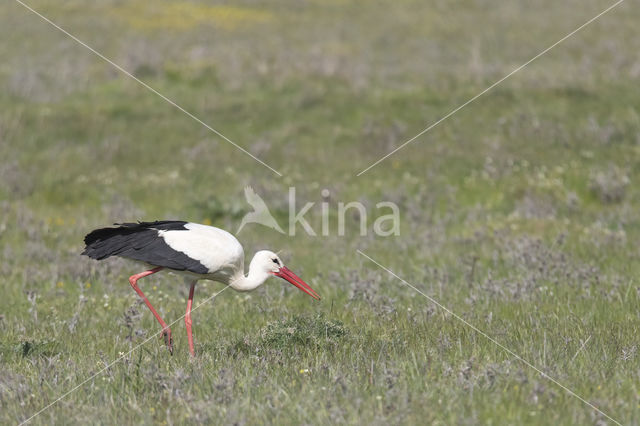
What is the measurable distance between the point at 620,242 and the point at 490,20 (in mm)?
21449

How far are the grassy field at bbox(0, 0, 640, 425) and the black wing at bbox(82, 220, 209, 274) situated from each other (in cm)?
65

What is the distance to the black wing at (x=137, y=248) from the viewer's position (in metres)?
5.90

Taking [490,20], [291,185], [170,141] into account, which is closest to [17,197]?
[170,141]

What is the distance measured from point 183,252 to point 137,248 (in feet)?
1.18

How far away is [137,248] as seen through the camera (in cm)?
600

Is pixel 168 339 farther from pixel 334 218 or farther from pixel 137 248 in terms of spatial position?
pixel 334 218

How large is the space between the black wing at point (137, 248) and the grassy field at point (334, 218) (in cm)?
65

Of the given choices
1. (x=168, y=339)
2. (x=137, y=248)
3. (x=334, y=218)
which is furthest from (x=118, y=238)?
(x=334, y=218)

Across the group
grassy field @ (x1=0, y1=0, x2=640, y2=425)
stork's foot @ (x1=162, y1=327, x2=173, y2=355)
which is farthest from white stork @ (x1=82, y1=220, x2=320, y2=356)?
grassy field @ (x1=0, y1=0, x2=640, y2=425)

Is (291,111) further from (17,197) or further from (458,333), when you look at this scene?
(458,333)

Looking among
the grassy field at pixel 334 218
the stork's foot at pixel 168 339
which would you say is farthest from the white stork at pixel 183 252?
the grassy field at pixel 334 218

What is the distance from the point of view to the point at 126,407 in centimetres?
447

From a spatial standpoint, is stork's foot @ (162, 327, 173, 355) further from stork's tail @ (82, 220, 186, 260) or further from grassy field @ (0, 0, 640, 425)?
stork's tail @ (82, 220, 186, 260)

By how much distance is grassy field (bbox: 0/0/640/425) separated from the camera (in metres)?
4.64
